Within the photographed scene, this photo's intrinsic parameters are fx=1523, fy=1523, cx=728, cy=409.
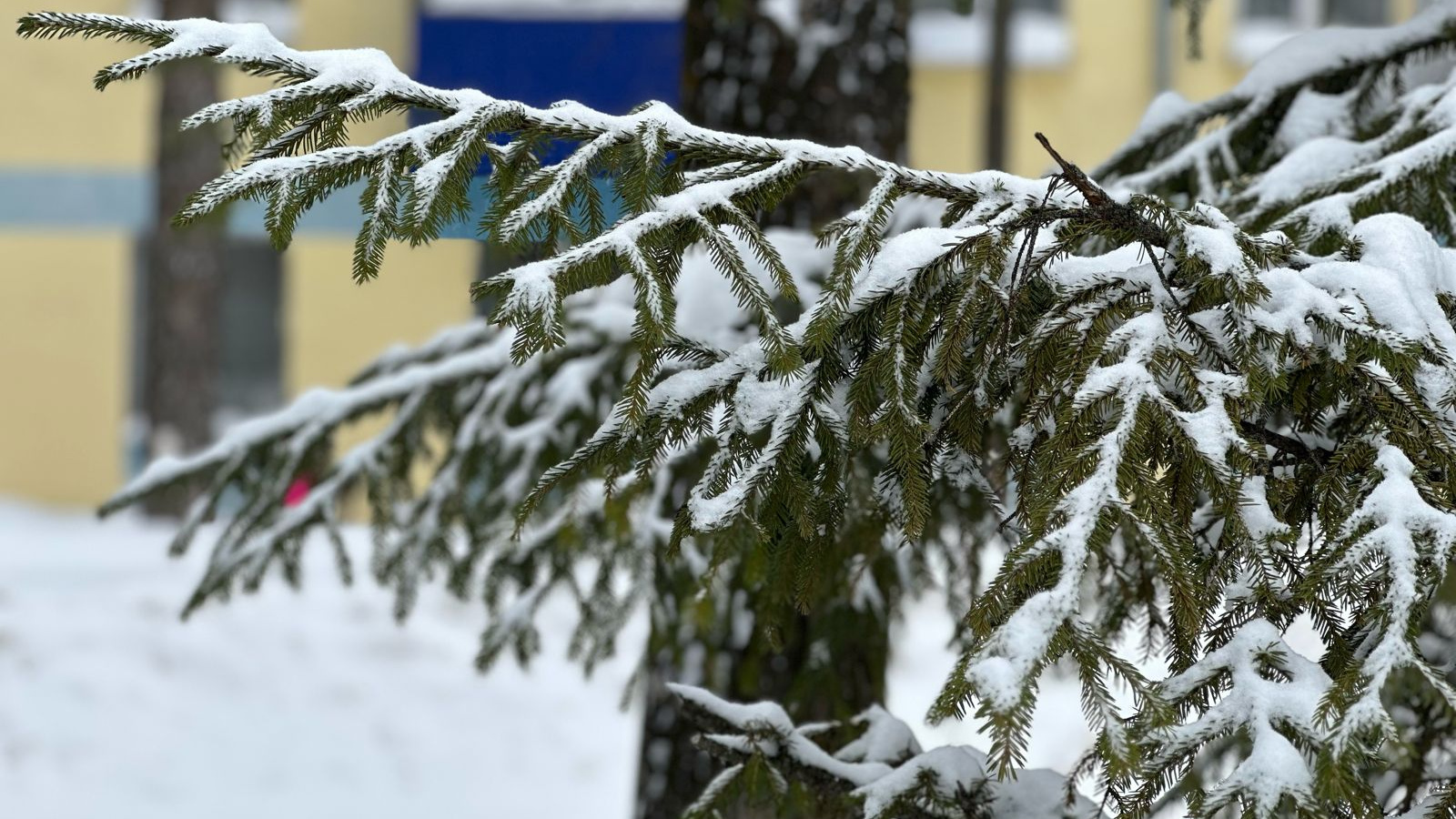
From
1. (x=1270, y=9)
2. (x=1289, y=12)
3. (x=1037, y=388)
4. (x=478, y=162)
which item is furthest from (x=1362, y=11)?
(x=478, y=162)

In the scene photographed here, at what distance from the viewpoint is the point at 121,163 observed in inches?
464

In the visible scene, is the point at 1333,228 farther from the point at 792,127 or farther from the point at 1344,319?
the point at 792,127

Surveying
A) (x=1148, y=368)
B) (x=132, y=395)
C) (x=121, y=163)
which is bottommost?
(x=132, y=395)

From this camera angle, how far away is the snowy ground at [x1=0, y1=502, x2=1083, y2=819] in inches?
274

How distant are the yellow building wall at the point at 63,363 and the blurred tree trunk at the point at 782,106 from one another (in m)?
9.13

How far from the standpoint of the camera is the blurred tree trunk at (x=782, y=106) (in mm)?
3781

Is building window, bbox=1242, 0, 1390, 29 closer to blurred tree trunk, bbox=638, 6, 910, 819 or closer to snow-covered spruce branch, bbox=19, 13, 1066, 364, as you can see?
blurred tree trunk, bbox=638, 6, 910, 819

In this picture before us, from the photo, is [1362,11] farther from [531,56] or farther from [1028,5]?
[531,56]

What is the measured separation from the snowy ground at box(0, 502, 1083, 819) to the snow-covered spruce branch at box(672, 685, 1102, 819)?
14.0 ft

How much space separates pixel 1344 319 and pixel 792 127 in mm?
2578

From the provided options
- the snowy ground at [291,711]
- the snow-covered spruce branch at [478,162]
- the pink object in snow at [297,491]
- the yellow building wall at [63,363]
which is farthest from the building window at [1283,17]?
the snow-covered spruce branch at [478,162]

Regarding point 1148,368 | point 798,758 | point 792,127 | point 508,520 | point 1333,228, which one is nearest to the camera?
point 1148,368

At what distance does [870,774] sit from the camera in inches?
83.1

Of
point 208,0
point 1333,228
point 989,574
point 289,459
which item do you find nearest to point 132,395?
point 208,0
